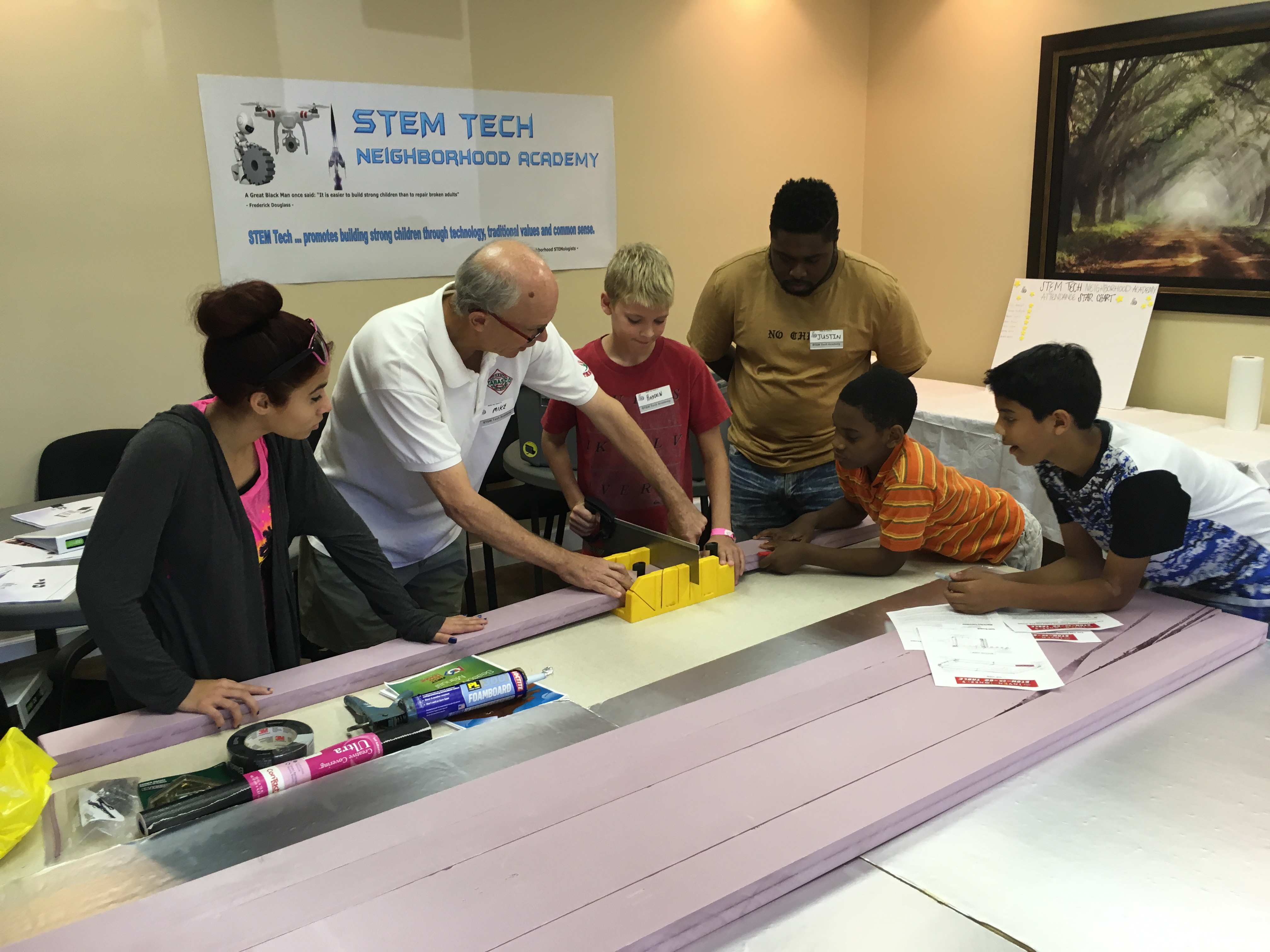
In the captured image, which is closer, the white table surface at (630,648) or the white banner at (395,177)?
the white table surface at (630,648)

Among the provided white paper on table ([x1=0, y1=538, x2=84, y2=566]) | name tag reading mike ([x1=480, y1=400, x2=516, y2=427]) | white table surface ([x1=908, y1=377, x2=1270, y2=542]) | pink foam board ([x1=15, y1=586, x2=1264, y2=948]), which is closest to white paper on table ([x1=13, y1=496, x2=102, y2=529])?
white paper on table ([x1=0, y1=538, x2=84, y2=566])

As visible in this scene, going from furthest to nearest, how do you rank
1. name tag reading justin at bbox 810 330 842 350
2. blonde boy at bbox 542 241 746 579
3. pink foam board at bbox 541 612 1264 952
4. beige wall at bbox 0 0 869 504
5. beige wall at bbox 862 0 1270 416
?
beige wall at bbox 862 0 1270 416, beige wall at bbox 0 0 869 504, name tag reading justin at bbox 810 330 842 350, blonde boy at bbox 542 241 746 579, pink foam board at bbox 541 612 1264 952

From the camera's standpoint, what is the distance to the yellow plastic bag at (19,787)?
1.04m

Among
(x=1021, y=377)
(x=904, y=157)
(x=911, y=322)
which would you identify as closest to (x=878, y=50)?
(x=904, y=157)

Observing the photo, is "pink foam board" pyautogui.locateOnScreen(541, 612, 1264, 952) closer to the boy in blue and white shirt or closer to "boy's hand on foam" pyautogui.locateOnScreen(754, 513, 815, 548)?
the boy in blue and white shirt

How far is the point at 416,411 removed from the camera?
1.74m

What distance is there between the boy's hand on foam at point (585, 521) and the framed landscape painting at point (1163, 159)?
9.42ft

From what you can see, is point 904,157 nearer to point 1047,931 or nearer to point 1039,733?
point 1039,733

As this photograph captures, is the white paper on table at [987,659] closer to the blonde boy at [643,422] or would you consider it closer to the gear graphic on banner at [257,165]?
the blonde boy at [643,422]

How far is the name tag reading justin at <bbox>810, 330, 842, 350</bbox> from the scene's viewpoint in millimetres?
2420

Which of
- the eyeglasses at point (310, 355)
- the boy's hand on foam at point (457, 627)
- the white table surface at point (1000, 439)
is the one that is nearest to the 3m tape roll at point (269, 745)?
the boy's hand on foam at point (457, 627)

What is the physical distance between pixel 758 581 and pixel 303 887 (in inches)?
45.8

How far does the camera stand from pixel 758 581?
1.93 m

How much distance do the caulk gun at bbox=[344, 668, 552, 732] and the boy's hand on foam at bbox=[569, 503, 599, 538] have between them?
0.71m
